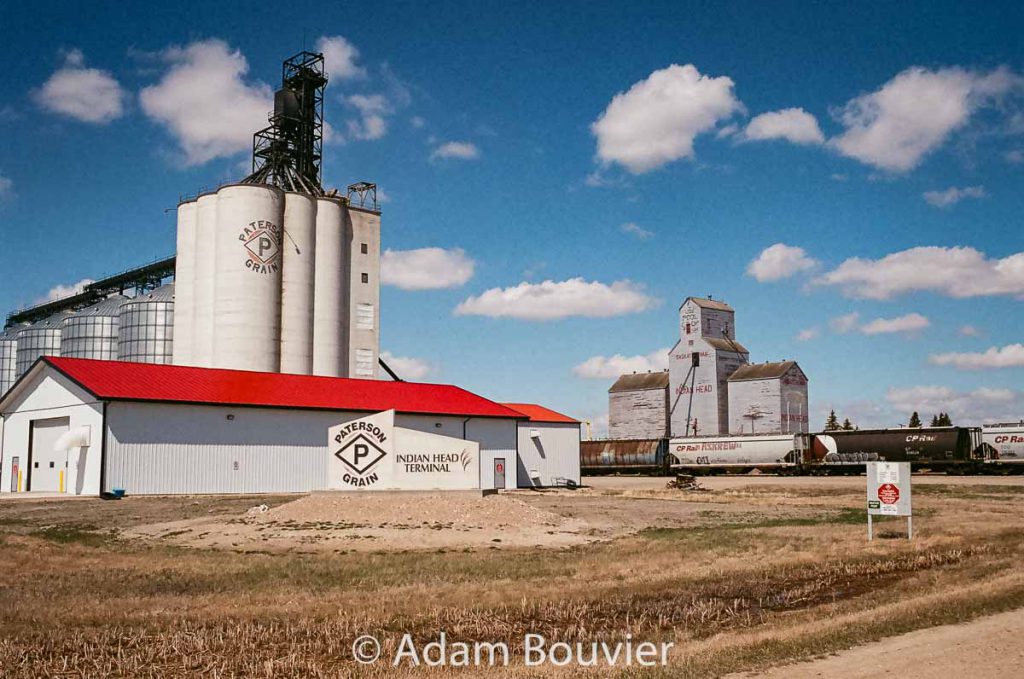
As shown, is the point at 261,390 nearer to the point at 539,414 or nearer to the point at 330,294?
the point at 330,294

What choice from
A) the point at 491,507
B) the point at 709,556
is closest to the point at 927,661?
the point at 709,556

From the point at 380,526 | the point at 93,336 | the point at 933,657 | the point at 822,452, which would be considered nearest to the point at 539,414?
the point at 822,452

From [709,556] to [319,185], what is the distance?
189ft

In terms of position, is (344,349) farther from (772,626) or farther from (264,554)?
(772,626)

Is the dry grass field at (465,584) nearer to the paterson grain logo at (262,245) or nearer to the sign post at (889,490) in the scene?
the sign post at (889,490)

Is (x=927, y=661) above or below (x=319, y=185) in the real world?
below

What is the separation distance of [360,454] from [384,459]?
928mm

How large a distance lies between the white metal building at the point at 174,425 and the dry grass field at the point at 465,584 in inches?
396

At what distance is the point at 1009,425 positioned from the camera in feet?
188

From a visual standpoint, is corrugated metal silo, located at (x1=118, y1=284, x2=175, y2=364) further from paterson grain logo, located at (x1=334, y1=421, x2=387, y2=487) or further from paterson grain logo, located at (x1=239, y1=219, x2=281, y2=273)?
paterson grain logo, located at (x1=334, y1=421, x2=387, y2=487)

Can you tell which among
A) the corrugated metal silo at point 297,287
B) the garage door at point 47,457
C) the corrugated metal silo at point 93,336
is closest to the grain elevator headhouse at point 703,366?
the corrugated metal silo at point 297,287

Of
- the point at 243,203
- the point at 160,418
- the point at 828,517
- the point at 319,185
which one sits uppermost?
the point at 319,185

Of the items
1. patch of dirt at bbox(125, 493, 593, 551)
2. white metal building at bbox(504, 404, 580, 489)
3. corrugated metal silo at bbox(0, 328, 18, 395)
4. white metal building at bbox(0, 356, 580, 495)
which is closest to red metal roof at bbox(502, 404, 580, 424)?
white metal building at bbox(504, 404, 580, 489)

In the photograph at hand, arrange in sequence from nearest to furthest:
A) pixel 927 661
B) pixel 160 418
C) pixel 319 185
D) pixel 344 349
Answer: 1. pixel 927 661
2. pixel 160 418
3. pixel 344 349
4. pixel 319 185
